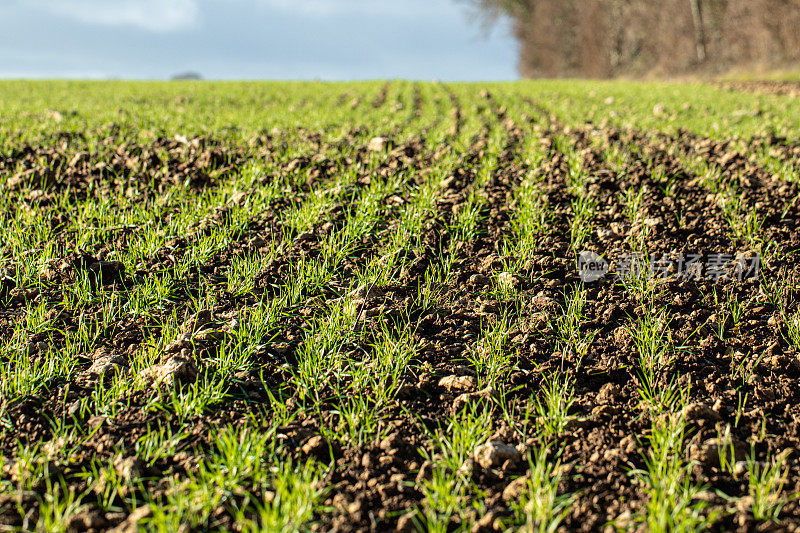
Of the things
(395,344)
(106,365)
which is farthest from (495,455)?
(106,365)

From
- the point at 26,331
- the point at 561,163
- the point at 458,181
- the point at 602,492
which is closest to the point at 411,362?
the point at 602,492

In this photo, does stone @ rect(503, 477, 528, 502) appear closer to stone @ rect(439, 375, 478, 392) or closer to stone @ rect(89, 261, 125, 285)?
stone @ rect(439, 375, 478, 392)

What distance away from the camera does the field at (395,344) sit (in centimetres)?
189

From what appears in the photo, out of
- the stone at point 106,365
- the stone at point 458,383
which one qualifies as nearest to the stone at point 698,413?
the stone at point 458,383

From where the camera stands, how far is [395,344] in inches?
104

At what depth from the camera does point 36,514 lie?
1811 millimetres

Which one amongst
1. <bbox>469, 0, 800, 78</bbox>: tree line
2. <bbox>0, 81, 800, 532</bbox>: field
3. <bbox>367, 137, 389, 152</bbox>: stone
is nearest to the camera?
<bbox>0, 81, 800, 532</bbox>: field

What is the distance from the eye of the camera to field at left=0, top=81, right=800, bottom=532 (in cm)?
189

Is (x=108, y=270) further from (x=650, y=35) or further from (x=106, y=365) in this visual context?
(x=650, y=35)

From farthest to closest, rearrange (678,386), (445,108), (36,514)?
(445,108)
(678,386)
(36,514)

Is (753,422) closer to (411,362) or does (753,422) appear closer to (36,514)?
(411,362)

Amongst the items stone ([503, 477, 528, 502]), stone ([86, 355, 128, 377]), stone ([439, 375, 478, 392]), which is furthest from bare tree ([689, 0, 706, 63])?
stone ([86, 355, 128, 377])

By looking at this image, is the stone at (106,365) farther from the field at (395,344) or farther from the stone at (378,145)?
the stone at (378,145)

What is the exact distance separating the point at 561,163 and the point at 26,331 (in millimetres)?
4538
